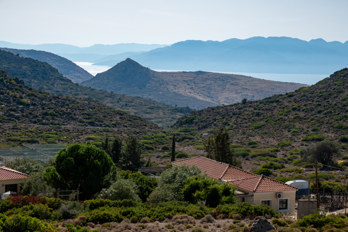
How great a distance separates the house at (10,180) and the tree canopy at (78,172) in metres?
3.41

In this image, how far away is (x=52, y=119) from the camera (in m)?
86.2

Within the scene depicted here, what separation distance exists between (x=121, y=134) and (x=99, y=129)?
5215mm

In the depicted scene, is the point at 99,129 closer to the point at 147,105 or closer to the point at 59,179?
the point at 59,179

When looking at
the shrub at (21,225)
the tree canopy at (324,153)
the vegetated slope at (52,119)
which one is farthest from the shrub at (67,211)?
the vegetated slope at (52,119)

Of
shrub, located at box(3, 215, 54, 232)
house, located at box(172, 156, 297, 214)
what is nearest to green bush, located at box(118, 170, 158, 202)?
house, located at box(172, 156, 297, 214)

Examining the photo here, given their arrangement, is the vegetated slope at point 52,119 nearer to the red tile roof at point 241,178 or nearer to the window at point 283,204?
the red tile roof at point 241,178

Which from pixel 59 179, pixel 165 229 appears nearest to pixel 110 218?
pixel 165 229

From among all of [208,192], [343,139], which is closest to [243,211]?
[208,192]

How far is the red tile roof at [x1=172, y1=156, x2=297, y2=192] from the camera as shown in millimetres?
29078

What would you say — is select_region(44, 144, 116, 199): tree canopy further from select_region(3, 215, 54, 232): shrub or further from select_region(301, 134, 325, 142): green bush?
select_region(301, 134, 325, 142): green bush

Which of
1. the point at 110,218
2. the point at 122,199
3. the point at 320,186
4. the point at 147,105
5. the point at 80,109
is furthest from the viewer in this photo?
the point at 147,105

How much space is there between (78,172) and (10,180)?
18.4ft

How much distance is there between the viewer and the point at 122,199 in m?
26.2

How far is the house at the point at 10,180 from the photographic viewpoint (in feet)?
99.9
